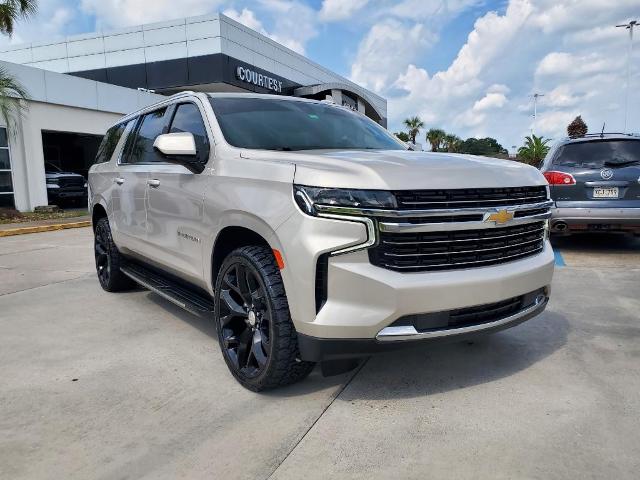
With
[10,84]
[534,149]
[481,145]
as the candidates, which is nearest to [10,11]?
[10,84]

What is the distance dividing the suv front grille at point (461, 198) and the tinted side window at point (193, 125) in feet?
5.03

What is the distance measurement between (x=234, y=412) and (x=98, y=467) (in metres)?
0.73

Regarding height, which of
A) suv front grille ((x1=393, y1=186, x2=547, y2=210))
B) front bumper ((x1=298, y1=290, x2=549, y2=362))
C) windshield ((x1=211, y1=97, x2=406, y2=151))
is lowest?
front bumper ((x1=298, y1=290, x2=549, y2=362))

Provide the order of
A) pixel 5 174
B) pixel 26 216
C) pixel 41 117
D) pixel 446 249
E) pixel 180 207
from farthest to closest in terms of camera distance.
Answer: pixel 41 117
pixel 5 174
pixel 26 216
pixel 180 207
pixel 446 249

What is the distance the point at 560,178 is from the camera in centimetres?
732

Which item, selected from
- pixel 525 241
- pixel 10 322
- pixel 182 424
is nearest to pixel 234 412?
pixel 182 424

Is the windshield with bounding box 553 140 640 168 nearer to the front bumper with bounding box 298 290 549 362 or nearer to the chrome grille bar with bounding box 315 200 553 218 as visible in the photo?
the chrome grille bar with bounding box 315 200 553 218

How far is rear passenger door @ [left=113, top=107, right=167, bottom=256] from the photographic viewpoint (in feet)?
14.9

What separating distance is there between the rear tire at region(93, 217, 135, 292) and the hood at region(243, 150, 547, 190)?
286 cm

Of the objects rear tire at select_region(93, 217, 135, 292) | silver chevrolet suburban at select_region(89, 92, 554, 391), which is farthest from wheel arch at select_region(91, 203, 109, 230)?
silver chevrolet suburban at select_region(89, 92, 554, 391)

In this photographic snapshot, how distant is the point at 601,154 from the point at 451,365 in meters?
5.20

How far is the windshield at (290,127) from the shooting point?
11.9 feet

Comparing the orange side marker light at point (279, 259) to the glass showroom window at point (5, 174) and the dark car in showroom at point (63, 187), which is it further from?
the dark car in showroom at point (63, 187)

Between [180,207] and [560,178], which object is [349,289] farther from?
[560,178]
